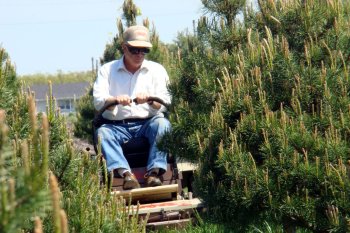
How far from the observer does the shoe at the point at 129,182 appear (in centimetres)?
772

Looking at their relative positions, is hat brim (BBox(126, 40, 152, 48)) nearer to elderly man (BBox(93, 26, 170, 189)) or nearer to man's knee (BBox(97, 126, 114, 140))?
elderly man (BBox(93, 26, 170, 189))

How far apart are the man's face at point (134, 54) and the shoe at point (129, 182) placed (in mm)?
1354

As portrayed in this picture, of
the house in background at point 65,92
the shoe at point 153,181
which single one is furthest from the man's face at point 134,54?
the house in background at point 65,92

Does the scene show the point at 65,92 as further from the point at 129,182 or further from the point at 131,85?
the point at 129,182

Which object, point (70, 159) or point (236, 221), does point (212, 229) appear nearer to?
point (236, 221)

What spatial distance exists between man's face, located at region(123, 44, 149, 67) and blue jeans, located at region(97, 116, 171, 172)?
0.73 meters

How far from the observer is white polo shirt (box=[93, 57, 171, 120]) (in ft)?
27.1

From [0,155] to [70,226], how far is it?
253cm

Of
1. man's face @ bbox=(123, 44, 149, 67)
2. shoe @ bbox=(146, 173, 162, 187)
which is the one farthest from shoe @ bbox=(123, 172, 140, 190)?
man's face @ bbox=(123, 44, 149, 67)

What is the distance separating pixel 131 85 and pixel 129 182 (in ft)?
4.04

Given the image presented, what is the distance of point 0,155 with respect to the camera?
1.93m

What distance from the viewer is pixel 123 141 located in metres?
8.11

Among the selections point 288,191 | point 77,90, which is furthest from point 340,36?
point 77,90

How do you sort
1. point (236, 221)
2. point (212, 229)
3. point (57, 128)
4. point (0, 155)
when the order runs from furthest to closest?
point (212, 229), point (236, 221), point (57, 128), point (0, 155)
